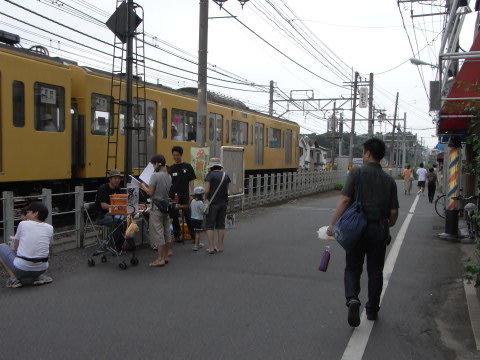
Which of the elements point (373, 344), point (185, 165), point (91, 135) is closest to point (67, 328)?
point (373, 344)

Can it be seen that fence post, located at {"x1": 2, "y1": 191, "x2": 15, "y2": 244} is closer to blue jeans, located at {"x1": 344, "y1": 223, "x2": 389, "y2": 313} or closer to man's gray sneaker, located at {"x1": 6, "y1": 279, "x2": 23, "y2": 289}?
man's gray sneaker, located at {"x1": 6, "y1": 279, "x2": 23, "y2": 289}

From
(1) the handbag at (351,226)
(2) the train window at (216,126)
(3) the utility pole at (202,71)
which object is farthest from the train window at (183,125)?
(1) the handbag at (351,226)

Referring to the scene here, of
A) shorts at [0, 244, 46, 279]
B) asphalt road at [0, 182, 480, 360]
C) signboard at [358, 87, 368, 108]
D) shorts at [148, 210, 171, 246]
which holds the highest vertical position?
signboard at [358, 87, 368, 108]

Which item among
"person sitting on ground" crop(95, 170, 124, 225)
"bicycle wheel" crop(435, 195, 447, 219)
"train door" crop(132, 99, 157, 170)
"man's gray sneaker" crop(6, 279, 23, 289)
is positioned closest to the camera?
"man's gray sneaker" crop(6, 279, 23, 289)

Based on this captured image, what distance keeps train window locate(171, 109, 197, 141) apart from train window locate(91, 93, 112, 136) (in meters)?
2.65

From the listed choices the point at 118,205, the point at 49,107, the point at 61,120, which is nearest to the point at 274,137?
the point at 61,120

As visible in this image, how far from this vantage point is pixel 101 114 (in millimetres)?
11258

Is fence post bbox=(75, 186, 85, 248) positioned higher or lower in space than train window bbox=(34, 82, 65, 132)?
lower

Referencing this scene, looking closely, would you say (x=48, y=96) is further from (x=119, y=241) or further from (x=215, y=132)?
(x=215, y=132)

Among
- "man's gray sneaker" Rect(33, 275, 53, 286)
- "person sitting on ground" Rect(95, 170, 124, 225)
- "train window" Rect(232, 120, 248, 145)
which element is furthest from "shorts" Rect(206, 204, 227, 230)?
"train window" Rect(232, 120, 248, 145)

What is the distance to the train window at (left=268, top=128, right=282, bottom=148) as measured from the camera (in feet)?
71.8

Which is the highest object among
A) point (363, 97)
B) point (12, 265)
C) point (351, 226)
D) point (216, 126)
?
point (363, 97)

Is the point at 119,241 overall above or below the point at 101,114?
below

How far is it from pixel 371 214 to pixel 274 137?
59.3ft
